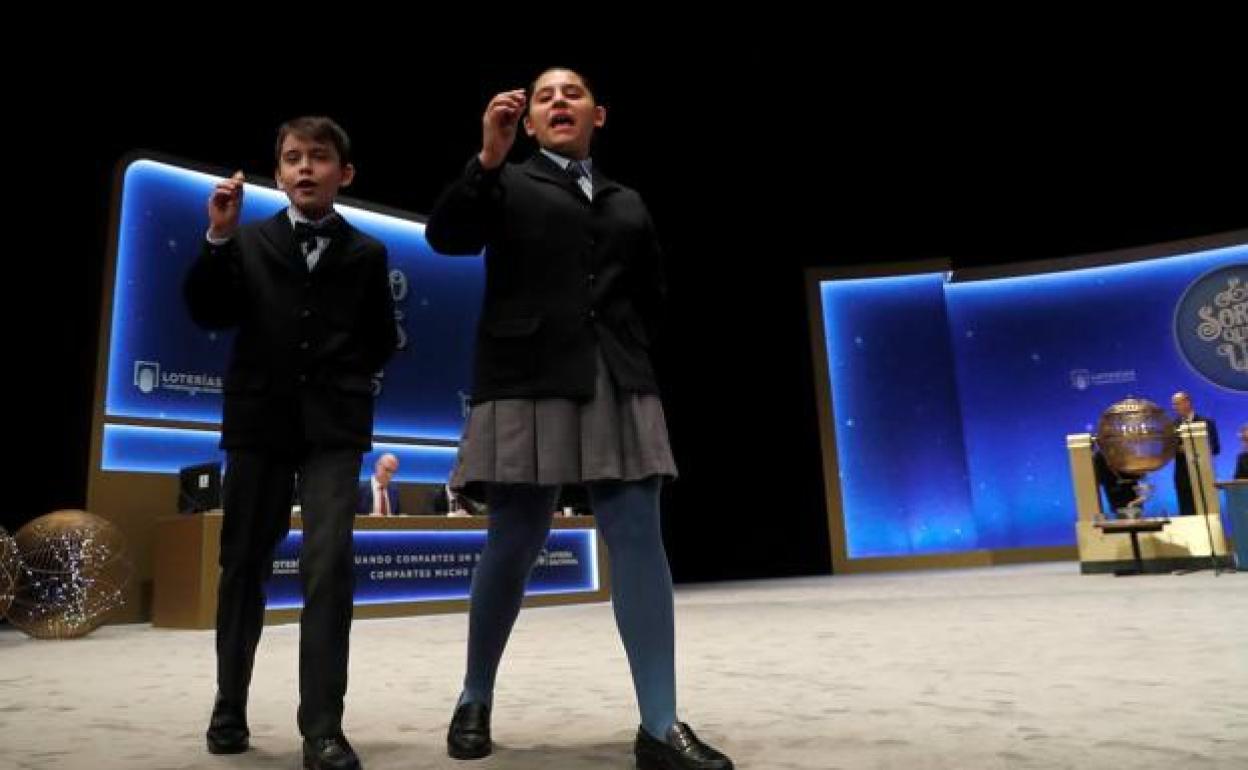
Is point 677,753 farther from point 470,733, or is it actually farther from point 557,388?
point 557,388

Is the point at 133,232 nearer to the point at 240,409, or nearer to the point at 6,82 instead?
the point at 6,82

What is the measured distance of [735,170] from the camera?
9.55 meters

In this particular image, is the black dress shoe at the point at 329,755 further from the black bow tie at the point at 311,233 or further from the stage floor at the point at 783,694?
the black bow tie at the point at 311,233

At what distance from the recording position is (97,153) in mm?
6426

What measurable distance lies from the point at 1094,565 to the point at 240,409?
6818 mm

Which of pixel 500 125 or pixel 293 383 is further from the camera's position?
pixel 293 383

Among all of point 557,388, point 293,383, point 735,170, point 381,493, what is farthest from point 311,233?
point 735,170

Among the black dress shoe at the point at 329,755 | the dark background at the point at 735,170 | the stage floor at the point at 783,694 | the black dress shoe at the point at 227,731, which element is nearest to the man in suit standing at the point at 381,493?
the dark background at the point at 735,170

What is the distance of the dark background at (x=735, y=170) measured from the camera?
627 centimetres

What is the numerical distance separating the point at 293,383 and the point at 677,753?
36.4 inches

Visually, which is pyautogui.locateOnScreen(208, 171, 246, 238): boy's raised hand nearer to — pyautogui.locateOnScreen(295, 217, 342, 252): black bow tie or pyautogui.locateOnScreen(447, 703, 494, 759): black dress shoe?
pyautogui.locateOnScreen(295, 217, 342, 252): black bow tie

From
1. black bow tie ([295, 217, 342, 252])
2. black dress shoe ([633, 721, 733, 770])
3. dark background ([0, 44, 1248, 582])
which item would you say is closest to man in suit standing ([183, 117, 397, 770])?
black bow tie ([295, 217, 342, 252])

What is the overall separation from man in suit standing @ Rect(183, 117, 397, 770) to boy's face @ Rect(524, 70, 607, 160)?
397 millimetres

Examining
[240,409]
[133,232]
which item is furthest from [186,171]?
[240,409]
